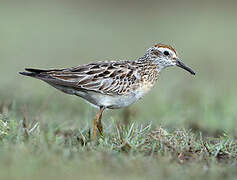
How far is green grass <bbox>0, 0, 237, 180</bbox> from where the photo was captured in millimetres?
5219

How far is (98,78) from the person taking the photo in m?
7.46

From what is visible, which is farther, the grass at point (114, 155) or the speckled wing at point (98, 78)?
the speckled wing at point (98, 78)

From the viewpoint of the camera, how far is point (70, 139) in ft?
21.3

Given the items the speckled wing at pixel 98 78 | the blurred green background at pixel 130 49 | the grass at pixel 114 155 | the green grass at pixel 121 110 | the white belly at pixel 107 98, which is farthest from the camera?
the blurred green background at pixel 130 49

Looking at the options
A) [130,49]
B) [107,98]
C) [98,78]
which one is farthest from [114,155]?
[130,49]

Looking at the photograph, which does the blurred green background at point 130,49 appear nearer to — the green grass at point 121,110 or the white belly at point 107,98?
the green grass at point 121,110

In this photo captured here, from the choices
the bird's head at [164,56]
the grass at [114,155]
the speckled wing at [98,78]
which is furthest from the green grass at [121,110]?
the bird's head at [164,56]

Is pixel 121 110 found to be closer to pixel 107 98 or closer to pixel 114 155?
pixel 107 98

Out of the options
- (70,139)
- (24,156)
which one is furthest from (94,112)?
(24,156)

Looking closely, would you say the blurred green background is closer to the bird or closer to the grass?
the bird

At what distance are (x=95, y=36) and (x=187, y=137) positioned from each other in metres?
15.2

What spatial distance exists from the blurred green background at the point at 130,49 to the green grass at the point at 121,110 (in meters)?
0.04

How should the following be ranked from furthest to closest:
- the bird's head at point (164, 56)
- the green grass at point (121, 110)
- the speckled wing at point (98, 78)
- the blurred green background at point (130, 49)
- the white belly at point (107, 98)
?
the blurred green background at point (130, 49)
the bird's head at point (164, 56)
the white belly at point (107, 98)
the speckled wing at point (98, 78)
the green grass at point (121, 110)

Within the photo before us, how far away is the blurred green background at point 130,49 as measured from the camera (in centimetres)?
989
